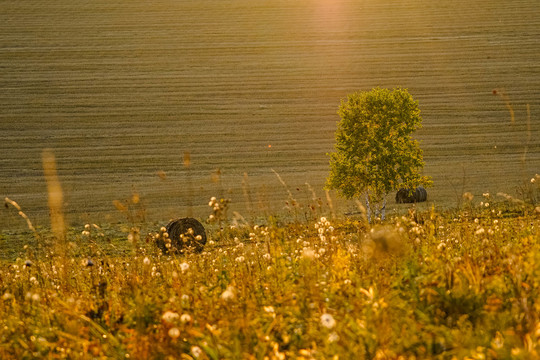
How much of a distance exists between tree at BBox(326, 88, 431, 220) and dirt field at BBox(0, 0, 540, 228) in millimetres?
2595

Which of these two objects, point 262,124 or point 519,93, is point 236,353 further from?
point 519,93

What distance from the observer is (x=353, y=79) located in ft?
138

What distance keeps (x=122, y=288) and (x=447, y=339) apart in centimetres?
264

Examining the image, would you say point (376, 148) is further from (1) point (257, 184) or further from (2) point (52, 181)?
(2) point (52, 181)

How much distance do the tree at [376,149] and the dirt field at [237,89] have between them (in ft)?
8.51

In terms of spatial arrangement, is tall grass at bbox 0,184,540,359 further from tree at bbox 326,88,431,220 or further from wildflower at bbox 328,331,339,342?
tree at bbox 326,88,431,220

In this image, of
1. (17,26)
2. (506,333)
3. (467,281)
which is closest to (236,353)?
(506,333)

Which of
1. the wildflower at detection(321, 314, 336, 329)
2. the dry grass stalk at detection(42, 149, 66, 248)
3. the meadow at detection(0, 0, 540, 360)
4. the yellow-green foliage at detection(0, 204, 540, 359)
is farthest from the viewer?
the dry grass stalk at detection(42, 149, 66, 248)

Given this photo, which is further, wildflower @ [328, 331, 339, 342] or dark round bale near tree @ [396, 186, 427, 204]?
Answer: dark round bale near tree @ [396, 186, 427, 204]

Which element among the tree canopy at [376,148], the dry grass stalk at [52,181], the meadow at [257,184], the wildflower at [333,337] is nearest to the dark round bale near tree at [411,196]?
the meadow at [257,184]

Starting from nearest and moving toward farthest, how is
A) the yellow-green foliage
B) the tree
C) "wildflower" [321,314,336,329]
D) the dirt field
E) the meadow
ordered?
"wildflower" [321,314,336,329]
the yellow-green foliage
the meadow
the tree
the dirt field

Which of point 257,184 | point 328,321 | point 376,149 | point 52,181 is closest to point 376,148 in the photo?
point 376,149

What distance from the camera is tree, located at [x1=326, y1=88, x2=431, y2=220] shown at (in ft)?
69.0

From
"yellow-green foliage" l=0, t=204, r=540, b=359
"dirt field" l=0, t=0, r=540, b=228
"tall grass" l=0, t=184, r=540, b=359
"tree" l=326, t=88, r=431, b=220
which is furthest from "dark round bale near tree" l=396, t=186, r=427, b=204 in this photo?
"yellow-green foliage" l=0, t=204, r=540, b=359
